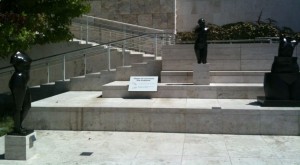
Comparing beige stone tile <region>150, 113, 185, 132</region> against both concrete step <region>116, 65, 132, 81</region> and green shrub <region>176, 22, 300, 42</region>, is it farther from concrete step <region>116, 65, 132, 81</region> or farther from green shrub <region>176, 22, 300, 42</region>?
green shrub <region>176, 22, 300, 42</region>

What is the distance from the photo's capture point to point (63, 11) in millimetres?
12180

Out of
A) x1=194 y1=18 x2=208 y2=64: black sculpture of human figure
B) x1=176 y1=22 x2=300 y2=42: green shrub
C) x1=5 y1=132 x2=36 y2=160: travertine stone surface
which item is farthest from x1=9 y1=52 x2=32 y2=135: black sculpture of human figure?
x1=176 y1=22 x2=300 y2=42: green shrub

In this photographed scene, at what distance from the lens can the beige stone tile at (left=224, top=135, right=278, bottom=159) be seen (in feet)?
23.5

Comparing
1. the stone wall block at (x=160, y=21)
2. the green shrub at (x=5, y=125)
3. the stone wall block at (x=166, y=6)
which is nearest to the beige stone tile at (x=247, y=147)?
the green shrub at (x=5, y=125)

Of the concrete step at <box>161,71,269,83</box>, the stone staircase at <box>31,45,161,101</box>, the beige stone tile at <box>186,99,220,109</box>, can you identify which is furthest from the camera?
the stone staircase at <box>31,45,161,101</box>

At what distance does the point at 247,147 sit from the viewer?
25.5ft

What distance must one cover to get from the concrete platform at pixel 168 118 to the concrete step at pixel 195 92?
1443mm

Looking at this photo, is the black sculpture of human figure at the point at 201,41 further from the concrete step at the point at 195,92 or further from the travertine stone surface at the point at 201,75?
the concrete step at the point at 195,92

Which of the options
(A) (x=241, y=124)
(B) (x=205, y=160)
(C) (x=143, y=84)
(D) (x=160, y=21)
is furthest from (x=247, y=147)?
(D) (x=160, y=21)

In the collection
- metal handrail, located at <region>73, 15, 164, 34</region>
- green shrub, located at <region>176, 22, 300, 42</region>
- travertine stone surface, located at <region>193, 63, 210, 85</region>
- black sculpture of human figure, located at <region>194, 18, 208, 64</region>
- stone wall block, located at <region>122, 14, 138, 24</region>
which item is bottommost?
travertine stone surface, located at <region>193, 63, 210, 85</region>

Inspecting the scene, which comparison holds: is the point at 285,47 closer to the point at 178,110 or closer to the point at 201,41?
the point at 201,41

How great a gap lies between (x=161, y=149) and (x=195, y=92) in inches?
165

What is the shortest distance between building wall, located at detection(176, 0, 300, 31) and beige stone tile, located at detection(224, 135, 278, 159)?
11.6 metres

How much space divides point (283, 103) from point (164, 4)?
10665mm
